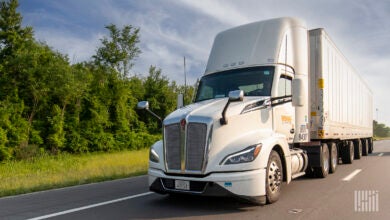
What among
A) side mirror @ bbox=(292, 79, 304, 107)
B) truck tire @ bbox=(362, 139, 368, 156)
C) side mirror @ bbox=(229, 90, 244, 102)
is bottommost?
truck tire @ bbox=(362, 139, 368, 156)

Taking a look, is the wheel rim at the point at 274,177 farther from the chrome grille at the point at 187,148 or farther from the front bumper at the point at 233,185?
the chrome grille at the point at 187,148

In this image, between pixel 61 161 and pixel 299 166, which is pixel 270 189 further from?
pixel 61 161

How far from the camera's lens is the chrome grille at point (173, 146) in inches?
254

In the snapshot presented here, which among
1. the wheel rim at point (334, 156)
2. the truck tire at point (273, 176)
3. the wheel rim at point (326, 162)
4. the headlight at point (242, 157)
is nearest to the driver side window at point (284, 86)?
the truck tire at point (273, 176)

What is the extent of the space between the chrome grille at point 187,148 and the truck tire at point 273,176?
1.26m

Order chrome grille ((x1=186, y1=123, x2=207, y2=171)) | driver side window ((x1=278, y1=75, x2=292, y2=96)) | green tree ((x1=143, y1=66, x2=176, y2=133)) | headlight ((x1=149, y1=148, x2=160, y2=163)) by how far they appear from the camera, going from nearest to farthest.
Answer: chrome grille ((x1=186, y1=123, x2=207, y2=171))
headlight ((x1=149, y1=148, x2=160, y2=163))
driver side window ((x1=278, y1=75, x2=292, y2=96))
green tree ((x1=143, y1=66, x2=176, y2=133))

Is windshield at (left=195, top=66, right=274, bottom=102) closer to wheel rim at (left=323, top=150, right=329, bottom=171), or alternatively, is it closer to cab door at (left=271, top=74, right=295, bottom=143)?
cab door at (left=271, top=74, right=295, bottom=143)

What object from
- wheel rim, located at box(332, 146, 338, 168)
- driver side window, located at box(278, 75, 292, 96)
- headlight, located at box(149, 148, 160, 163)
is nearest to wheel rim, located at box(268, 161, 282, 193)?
driver side window, located at box(278, 75, 292, 96)

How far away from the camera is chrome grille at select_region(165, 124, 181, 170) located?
21.2ft

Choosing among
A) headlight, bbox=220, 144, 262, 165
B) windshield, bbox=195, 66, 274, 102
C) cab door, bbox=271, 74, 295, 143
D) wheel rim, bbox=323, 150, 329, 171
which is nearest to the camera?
headlight, bbox=220, 144, 262, 165

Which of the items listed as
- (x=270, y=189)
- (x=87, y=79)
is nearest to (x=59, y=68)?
(x=87, y=79)

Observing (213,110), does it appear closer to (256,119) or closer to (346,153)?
(256,119)

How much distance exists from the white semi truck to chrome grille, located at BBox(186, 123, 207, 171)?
2 centimetres

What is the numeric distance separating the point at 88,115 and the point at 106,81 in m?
4.36
